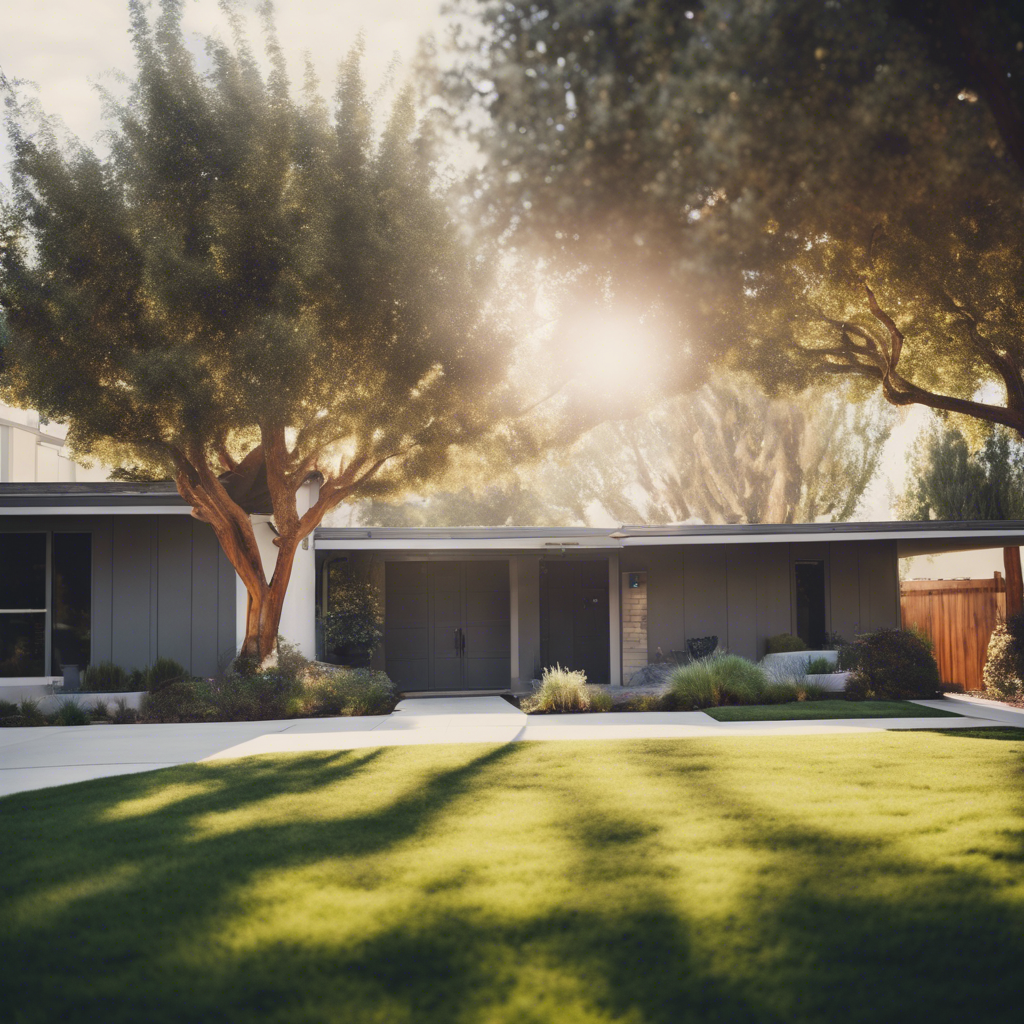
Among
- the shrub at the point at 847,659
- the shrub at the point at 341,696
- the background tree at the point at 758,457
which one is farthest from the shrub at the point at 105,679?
the background tree at the point at 758,457

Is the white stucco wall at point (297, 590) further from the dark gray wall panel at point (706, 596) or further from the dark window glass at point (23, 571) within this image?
the dark gray wall panel at point (706, 596)

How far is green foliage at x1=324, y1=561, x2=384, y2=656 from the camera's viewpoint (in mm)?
16312

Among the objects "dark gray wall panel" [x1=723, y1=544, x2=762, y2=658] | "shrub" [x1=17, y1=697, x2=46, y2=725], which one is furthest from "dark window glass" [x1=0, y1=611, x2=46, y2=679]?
"dark gray wall panel" [x1=723, y1=544, x2=762, y2=658]

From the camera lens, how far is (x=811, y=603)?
57.3 ft

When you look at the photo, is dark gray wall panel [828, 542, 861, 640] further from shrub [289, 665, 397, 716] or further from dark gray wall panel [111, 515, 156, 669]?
dark gray wall panel [111, 515, 156, 669]

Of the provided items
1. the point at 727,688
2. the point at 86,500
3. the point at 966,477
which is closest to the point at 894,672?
the point at 727,688

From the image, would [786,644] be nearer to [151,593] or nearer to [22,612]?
[151,593]

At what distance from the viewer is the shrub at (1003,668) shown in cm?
1348

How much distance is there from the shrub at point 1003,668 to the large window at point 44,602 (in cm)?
1314

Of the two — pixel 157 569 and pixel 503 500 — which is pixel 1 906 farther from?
pixel 503 500

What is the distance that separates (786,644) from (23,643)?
1224 cm

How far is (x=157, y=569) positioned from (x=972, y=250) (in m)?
11.0

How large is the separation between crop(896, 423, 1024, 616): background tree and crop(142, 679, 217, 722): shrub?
1905 centimetres

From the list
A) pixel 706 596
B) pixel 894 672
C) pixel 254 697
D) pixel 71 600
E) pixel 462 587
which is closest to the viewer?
pixel 254 697
